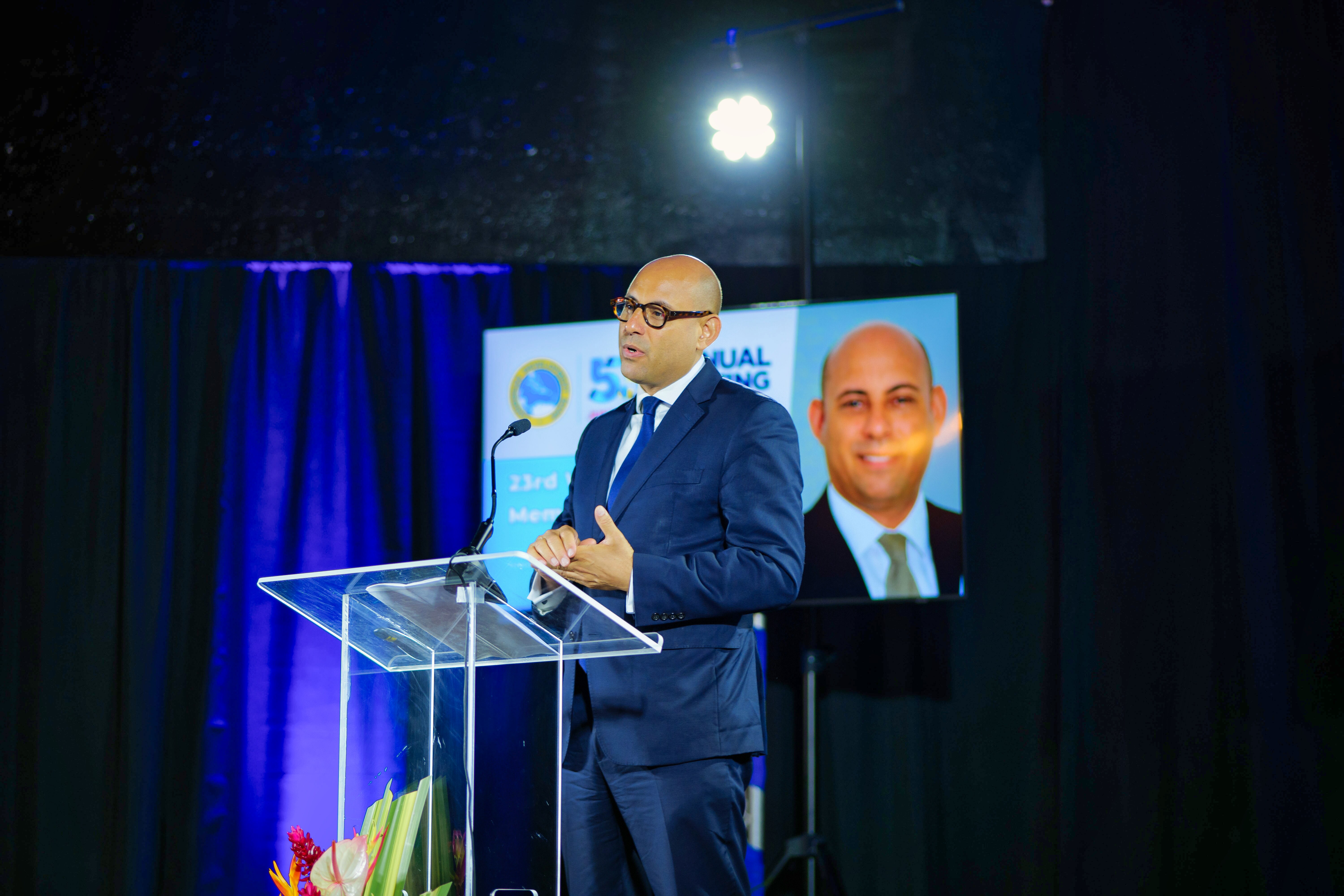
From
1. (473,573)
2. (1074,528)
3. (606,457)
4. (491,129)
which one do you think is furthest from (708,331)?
(491,129)

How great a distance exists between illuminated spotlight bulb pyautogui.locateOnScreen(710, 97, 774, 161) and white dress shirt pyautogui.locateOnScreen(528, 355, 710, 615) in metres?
1.97

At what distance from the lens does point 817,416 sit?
3.69m

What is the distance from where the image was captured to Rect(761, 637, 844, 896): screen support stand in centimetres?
338

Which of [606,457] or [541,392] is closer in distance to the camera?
[606,457]

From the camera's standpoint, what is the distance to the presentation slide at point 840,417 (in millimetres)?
3545

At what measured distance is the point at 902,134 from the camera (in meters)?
4.31

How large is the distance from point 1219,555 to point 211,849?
3535mm

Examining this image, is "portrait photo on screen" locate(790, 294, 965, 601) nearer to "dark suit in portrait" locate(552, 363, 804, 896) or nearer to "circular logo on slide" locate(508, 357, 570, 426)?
"circular logo on slide" locate(508, 357, 570, 426)

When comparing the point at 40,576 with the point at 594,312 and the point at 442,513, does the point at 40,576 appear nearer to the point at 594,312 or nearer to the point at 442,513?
the point at 442,513

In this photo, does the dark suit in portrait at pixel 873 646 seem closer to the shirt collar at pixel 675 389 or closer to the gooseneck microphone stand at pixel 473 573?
the shirt collar at pixel 675 389

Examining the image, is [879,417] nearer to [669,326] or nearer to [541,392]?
[541,392]

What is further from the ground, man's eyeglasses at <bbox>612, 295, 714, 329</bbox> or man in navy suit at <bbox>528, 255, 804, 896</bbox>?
man's eyeglasses at <bbox>612, 295, 714, 329</bbox>

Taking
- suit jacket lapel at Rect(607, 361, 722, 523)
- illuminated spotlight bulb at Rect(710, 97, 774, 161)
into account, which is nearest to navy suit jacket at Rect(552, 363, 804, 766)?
suit jacket lapel at Rect(607, 361, 722, 523)

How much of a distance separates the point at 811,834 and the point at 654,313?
1950 millimetres
